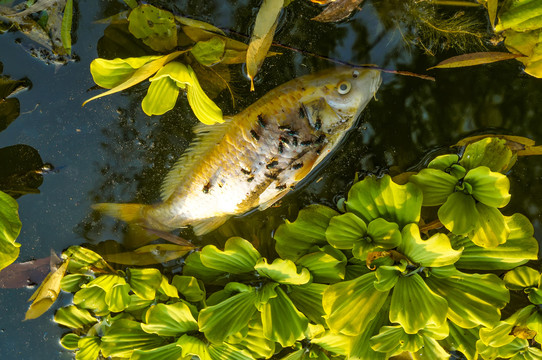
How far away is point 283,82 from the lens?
79.2 inches

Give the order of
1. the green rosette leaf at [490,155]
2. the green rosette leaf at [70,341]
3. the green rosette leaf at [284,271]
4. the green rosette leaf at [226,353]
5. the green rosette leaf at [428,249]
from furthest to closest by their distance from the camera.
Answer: the green rosette leaf at [70,341]
the green rosette leaf at [226,353]
the green rosette leaf at [490,155]
the green rosette leaf at [284,271]
the green rosette leaf at [428,249]

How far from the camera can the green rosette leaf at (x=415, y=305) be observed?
1649 millimetres

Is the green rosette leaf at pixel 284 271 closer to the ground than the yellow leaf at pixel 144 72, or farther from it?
closer to the ground

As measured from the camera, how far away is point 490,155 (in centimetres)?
178

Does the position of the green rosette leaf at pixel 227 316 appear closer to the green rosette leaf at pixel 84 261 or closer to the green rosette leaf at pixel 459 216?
the green rosette leaf at pixel 84 261

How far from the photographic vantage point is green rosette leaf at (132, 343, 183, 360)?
1.86 m

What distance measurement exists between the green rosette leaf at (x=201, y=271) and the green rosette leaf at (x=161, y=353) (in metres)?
0.33

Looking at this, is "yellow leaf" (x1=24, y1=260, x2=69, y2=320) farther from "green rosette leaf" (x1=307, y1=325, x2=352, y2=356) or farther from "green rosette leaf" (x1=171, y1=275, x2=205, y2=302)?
"green rosette leaf" (x1=307, y1=325, x2=352, y2=356)

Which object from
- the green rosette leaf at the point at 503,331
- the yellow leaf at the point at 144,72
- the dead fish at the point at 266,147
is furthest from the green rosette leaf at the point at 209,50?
the green rosette leaf at the point at 503,331

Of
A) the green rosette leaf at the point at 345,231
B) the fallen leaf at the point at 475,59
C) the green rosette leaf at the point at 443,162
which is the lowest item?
the green rosette leaf at the point at 345,231

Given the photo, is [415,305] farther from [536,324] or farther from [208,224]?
[208,224]

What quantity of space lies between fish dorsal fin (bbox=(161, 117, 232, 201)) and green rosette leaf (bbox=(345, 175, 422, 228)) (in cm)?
71

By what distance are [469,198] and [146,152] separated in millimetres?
1593

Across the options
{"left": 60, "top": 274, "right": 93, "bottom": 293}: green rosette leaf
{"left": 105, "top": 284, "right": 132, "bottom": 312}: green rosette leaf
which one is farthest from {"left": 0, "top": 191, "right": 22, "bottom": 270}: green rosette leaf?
{"left": 105, "top": 284, "right": 132, "bottom": 312}: green rosette leaf
